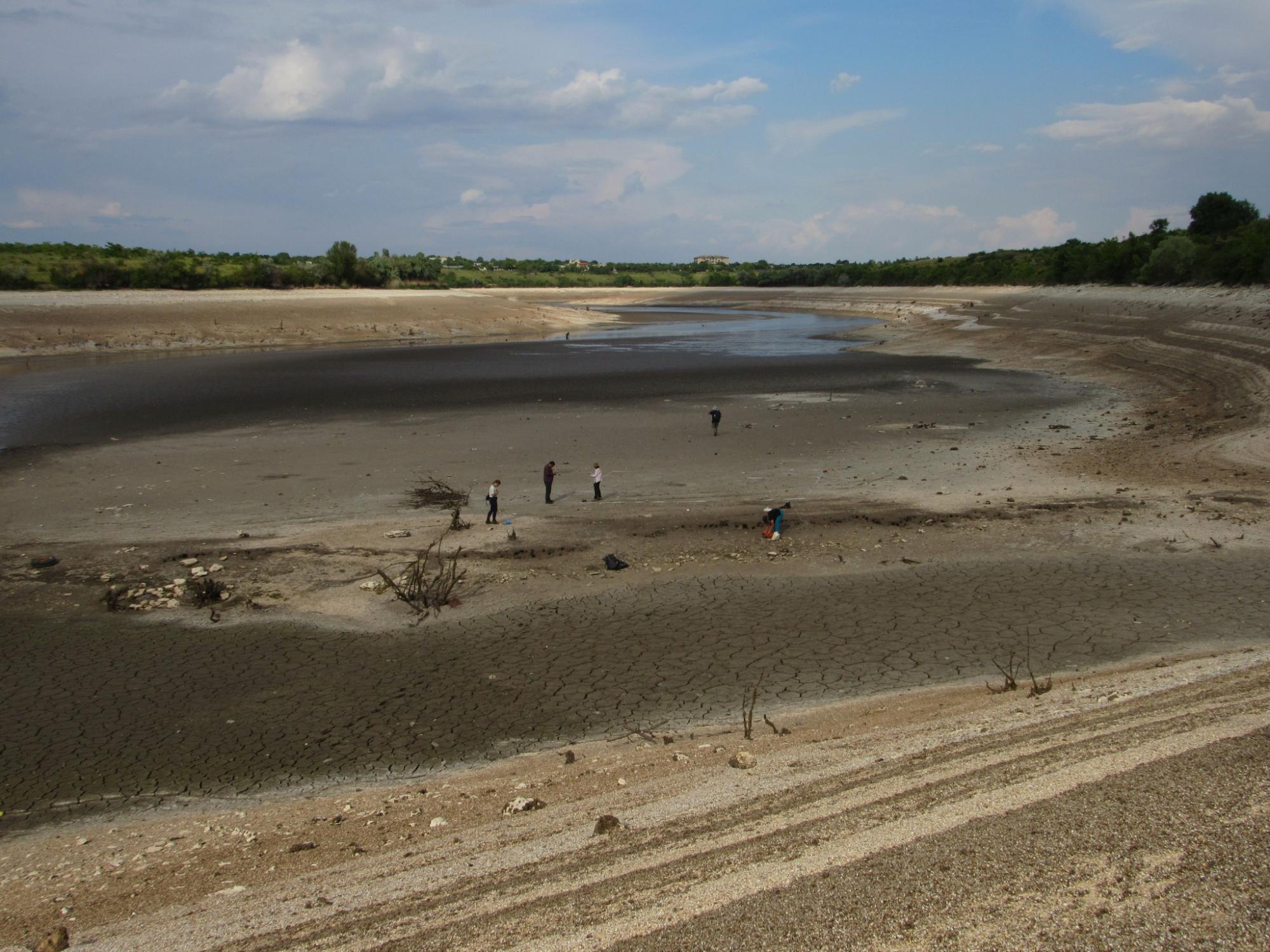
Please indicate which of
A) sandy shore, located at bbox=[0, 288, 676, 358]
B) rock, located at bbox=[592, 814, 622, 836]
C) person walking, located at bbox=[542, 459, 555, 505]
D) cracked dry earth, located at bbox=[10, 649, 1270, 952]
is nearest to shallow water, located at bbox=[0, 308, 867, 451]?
sandy shore, located at bbox=[0, 288, 676, 358]

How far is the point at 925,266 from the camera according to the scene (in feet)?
428

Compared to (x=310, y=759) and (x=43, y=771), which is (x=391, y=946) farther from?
(x=43, y=771)

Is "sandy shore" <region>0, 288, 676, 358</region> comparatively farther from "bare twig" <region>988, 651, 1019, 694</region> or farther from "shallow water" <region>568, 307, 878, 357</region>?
"bare twig" <region>988, 651, 1019, 694</region>

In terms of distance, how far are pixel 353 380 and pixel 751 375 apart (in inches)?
753

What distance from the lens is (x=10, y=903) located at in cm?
712

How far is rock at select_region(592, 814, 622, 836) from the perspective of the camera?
7.41 metres

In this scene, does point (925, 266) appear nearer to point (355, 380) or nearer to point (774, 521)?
point (355, 380)

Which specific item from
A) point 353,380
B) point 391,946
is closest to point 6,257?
point 353,380

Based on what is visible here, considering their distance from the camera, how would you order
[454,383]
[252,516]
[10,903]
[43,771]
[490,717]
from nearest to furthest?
1. [10,903]
2. [43,771]
3. [490,717]
4. [252,516]
5. [454,383]

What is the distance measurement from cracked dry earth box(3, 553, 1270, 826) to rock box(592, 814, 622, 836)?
2.61 m

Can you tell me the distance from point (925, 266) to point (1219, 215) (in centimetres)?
5395

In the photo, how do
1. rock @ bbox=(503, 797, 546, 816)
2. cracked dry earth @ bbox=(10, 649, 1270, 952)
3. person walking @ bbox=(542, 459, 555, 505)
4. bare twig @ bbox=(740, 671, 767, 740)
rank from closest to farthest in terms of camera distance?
cracked dry earth @ bbox=(10, 649, 1270, 952)
rock @ bbox=(503, 797, 546, 816)
bare twig @ bbox=(740, 671, 767, 740)
person walking @ bbox=(542, 459, 555, 505)

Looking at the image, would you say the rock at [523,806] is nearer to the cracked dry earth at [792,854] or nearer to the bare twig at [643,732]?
the cracked dry earth at [792,854]

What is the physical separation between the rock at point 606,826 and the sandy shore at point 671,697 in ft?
0.54
